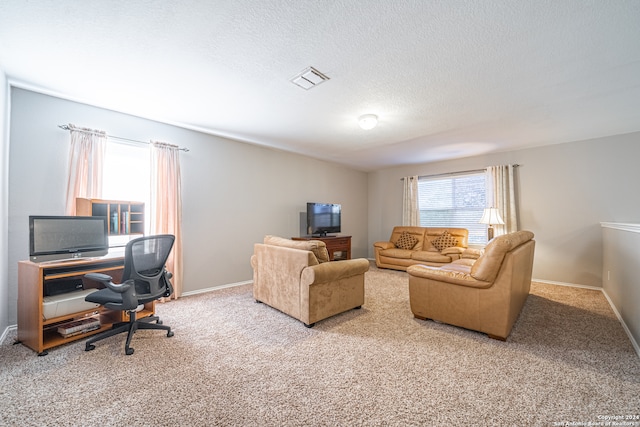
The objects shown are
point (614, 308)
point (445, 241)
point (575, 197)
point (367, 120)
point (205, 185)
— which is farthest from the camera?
point (445, 241)

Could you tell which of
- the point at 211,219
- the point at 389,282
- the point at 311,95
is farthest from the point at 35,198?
the point at 389,282

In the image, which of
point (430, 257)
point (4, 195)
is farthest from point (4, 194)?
point (430, 257)

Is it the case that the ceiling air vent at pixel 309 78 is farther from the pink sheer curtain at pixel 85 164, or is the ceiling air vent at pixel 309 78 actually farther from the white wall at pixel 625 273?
the white wall at pixel 625 273

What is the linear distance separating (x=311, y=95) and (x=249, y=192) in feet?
7.63

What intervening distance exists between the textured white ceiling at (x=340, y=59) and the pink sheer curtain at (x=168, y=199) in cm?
52

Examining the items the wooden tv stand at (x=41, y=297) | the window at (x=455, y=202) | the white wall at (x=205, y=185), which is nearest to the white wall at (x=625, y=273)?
the window at (x=455, y=202)

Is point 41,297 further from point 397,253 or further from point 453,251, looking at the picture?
point 453,251

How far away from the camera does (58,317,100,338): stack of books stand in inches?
91.5

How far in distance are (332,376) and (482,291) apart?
1.66m

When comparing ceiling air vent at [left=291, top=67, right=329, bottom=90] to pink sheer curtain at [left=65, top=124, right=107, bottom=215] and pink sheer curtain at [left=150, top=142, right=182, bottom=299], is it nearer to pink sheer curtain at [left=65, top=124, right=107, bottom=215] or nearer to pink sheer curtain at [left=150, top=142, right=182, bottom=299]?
pink sheer curtain at [left=150, top=142, right=182, bottom=299]

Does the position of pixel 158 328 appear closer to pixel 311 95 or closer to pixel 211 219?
pixel 211 219

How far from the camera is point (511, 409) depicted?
152 cm

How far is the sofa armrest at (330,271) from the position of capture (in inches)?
104

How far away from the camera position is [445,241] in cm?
541
